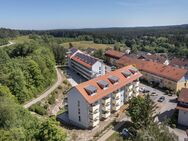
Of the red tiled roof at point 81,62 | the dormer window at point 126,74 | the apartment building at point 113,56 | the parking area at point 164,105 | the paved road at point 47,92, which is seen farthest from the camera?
the apartment building at point 113,56

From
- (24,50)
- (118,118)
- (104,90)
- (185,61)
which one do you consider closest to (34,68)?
(104,90)

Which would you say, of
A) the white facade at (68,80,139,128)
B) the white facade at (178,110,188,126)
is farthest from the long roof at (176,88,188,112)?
the white facade at (68,80,139,128)

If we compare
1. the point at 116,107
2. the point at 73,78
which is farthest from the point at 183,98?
the point at 73,78

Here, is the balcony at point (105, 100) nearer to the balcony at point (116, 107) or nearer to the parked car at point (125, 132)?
the balcony at point (116, 107)

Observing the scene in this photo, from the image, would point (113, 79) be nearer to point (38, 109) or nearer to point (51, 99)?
point (38, 109)

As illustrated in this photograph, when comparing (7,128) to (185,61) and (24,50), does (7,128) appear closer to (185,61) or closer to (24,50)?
(24,50)

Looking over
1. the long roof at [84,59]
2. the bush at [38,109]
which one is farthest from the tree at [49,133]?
the long roof at [84,59]
